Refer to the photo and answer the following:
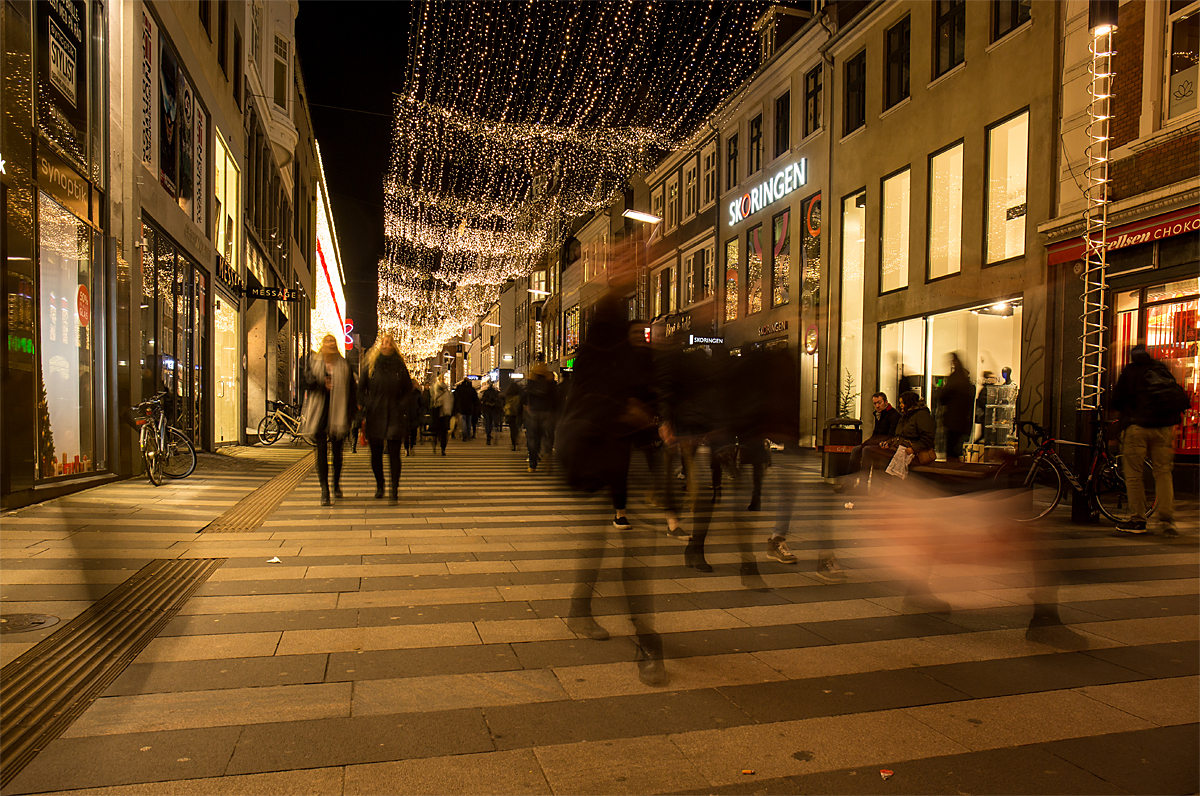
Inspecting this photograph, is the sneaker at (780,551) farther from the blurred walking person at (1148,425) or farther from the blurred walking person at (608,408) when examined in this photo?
the blurred walking person at (1148,425)

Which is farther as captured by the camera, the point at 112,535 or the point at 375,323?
the point at 375,323

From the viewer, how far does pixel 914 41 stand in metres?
17.6

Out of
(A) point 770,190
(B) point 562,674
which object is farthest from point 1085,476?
(A) point 770,190

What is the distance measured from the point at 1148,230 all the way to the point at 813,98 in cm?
1229

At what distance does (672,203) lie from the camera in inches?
1258

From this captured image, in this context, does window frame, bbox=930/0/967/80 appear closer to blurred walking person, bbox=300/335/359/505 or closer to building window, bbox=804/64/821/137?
building window, bbox=804/64/821/137

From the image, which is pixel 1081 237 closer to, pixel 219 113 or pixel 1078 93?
pixel 1078 93

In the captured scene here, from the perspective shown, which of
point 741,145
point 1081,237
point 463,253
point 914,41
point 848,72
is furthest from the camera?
point 463,253

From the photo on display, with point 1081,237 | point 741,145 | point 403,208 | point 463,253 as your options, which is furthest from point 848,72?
point 463,253

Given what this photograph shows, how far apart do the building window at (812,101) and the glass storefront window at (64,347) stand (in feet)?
58.7

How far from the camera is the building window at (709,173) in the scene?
2800 centimetres

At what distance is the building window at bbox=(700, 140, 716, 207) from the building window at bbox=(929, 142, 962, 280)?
1155 centimetres

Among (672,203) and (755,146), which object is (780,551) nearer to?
(755,146)

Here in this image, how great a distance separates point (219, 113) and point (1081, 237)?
1708 centimetres
